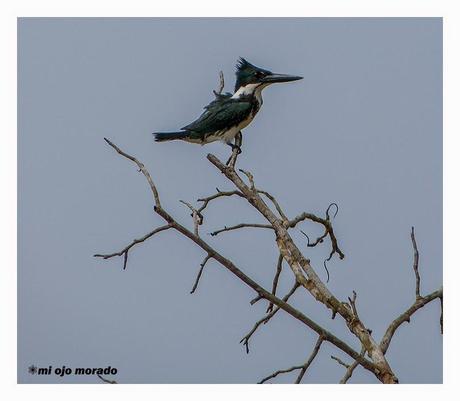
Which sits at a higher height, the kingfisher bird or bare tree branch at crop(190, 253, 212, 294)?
the kingfisher bird

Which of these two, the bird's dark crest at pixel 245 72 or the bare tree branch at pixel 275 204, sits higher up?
the bird's dark crest at pixel 245 72

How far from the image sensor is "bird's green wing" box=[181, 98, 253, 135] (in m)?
6.93

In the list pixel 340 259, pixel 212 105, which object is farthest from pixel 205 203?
pixel 212 105

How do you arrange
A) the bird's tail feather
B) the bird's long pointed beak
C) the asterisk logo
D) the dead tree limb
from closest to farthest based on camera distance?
1. the dead tree limb
2. the asterisk logo
3. the bird's tail feather
4. the bird's long pointed beak

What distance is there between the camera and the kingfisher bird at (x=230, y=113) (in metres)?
6.91

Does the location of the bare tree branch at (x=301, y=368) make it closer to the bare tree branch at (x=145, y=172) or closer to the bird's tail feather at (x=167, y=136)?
the bare tree branch at (x=145, y=172)

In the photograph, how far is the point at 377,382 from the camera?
500 centimetres

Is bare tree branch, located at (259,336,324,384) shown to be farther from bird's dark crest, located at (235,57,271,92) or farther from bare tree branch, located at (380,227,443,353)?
bird's dark crest, located at (235,57,271,92)

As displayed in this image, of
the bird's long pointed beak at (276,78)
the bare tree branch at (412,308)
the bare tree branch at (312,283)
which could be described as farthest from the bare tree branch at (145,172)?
the bird's long pointed beak at (276,78)

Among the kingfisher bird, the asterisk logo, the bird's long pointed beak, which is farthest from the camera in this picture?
the bird's long pointed beak

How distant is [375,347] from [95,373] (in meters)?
1.93

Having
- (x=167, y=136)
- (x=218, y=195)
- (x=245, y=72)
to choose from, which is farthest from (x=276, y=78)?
(x=218, y=195)

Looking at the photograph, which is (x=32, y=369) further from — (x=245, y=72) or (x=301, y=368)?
(x=245, y=72)

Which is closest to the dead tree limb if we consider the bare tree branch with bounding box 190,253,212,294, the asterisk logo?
the bare tree branch with bounding box 190,253,212,294
